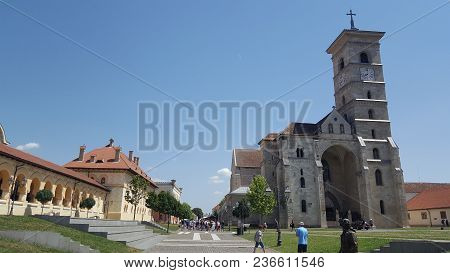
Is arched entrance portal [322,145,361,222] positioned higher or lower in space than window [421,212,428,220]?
higher

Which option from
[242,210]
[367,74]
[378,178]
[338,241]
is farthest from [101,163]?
[367,74]

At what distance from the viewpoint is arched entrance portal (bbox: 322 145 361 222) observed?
5797 centimetres

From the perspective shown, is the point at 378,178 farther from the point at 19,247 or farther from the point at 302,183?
the point at 19,247

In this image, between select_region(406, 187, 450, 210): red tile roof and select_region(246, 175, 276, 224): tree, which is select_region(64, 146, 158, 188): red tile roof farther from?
select_region(406, 187, 450, 210): red tile roof

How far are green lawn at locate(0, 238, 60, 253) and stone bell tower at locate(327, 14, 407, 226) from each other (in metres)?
51.3

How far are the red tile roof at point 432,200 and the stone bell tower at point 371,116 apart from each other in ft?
31.3

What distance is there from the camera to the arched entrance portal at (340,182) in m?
58.0

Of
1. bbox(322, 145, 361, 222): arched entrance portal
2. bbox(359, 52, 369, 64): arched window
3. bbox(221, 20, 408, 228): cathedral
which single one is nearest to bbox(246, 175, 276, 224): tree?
bbox(221, 20, 408, 228): cathedral

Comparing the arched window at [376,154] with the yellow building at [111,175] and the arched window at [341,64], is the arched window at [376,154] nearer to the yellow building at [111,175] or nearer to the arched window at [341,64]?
the arched window at [341,64]

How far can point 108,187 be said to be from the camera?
50.7 m

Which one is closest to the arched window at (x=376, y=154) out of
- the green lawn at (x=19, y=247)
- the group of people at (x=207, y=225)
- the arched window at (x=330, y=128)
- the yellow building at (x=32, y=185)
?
the arched window at (x=330, y=128)

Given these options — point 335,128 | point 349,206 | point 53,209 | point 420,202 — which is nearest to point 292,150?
point 335,128
